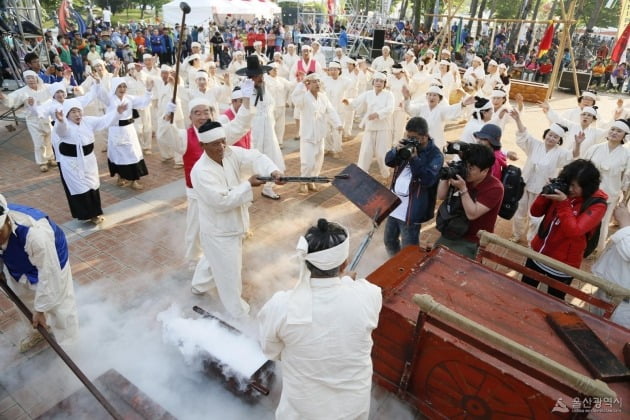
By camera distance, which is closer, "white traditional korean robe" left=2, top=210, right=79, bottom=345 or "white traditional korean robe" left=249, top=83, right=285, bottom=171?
"white traditional korean robe" left=2, top=210, right=79, bottom=345

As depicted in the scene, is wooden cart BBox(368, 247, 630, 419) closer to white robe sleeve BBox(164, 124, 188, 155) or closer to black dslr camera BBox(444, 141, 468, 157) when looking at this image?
black dslr camera BBox(444, 141, 468, 157)

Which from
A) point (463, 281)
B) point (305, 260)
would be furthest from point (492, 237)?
point (305, 260)

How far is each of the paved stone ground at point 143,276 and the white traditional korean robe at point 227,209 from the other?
0.50m

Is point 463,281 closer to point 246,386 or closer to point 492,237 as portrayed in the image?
point 492,237

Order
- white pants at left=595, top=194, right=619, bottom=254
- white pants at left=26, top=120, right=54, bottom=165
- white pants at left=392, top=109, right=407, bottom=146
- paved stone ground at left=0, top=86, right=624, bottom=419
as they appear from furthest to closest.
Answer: white pants at left=392, top=109, right=407, bottom=146
white pants at left=26, top=120, right=54, bottom=165
white pants at left=595, top=194, right=619, bottom=254
paved stone ground at left=0, top=86, right=624, bottom=419

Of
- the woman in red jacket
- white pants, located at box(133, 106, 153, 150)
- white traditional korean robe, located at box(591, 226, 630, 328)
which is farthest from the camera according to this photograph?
white pants, located at box(133, 106, 153, 150)

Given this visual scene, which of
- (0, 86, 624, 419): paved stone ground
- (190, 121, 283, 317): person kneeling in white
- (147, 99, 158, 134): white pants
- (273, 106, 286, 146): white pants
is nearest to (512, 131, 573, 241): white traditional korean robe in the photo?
(0, 86, 624, 419): paved stone ground

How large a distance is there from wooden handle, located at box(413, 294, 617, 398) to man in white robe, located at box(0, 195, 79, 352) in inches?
102

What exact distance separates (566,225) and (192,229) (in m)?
3.71

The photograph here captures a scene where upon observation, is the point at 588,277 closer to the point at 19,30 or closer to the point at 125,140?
the point at 125,140

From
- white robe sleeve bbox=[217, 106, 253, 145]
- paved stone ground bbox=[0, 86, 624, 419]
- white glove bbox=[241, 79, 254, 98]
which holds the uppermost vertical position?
white glove bbox=[241, 79, 254, 98]

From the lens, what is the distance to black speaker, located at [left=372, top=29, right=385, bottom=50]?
1898 centimetres

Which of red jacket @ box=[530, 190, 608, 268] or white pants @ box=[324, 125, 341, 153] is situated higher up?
red jacket @ box=[530, 190, 608, 268]

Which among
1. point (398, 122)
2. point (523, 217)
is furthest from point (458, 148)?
point (398, 122)
